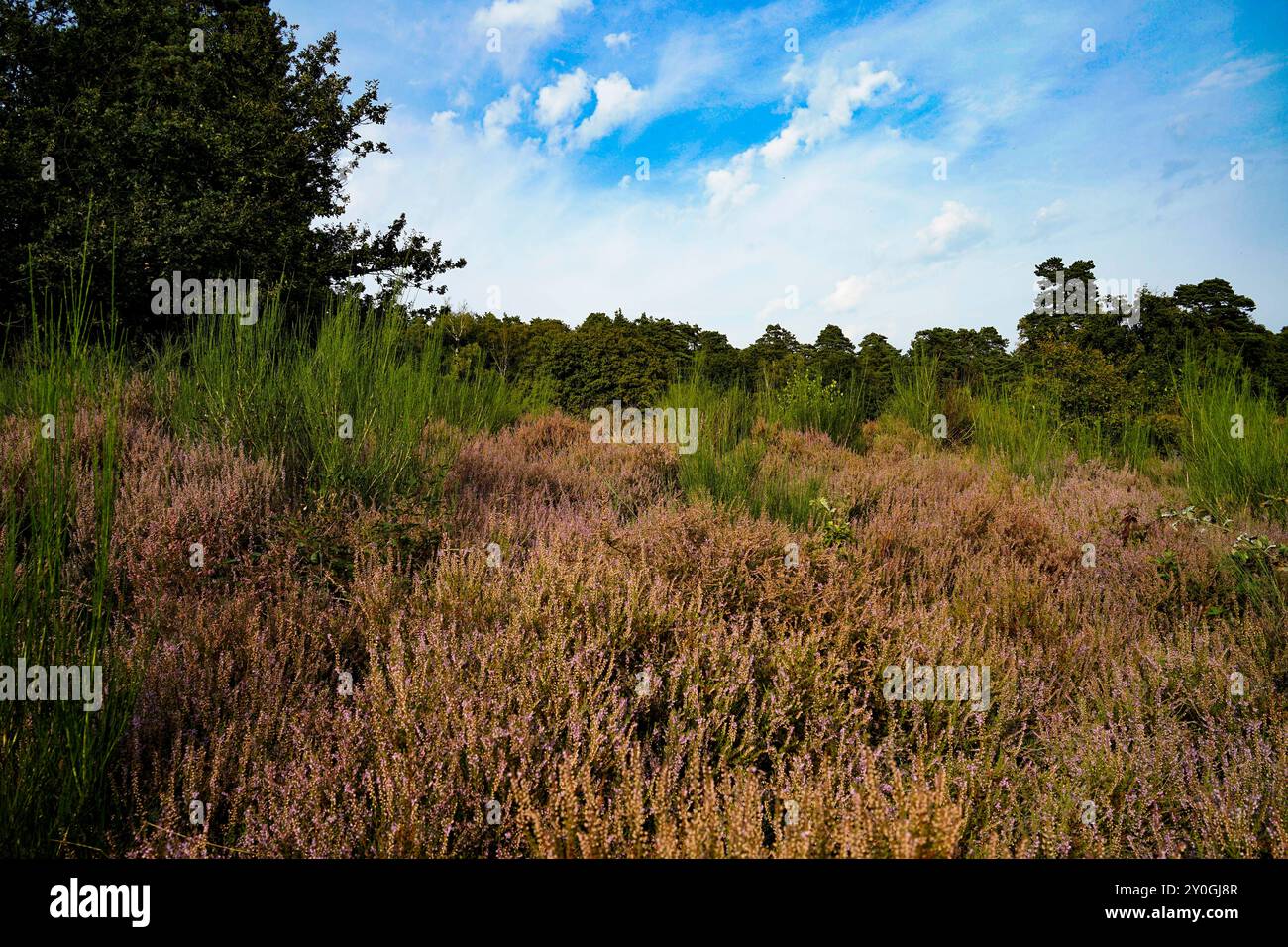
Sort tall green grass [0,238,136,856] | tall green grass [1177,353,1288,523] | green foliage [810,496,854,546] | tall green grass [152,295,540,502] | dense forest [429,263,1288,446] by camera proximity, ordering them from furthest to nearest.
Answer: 1. dense forest [429,263,1288,446]
2. tall green grass [1177,353,1288,523]
3. tall green grass [152,295,540,502]
4. green foliage [810,496,854,546]
5. tall green grass [0,238,136,856]

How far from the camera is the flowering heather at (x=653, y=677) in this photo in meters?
1.82

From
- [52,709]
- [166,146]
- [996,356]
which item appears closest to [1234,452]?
[996,356]

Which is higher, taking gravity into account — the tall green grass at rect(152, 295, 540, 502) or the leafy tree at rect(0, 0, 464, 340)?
the leafy tree at rect(0, 0, 464, 340)

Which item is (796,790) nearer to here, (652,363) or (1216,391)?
(1216,391)

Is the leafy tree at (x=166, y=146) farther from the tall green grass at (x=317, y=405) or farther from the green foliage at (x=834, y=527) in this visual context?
the green foliage at (x=834, y=527)

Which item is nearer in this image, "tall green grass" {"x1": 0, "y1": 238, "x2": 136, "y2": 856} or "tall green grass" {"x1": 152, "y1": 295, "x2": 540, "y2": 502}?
"tall green grass" {"x1": 0, "y1": 238, "x2": 136, "y2": 856}

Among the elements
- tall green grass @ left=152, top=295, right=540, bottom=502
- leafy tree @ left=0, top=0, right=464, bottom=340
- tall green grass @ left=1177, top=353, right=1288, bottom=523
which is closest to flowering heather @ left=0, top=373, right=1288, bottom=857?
tall green grass @ left=152, top=295, right=540, bottom=502

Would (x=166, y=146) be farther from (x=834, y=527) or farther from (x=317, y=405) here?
(x=834, y=527)

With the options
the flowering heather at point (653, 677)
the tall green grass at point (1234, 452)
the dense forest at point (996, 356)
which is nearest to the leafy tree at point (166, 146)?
the dense forest at point (996, 356)

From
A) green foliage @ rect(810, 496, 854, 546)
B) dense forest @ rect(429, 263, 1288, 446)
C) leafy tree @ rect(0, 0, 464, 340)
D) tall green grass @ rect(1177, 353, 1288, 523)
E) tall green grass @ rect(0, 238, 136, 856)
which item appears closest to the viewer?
tall green grass @ rect(0, 238, 136, 856)

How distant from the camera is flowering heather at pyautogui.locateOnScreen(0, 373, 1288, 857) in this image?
182 cm

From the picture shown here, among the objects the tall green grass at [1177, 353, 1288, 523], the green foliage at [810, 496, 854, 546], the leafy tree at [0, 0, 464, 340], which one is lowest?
the green foliage at [810, 496, 854, 546]

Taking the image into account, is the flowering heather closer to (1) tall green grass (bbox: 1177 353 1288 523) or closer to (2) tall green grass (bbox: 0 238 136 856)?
(2) tall green grass (bbox: 0 238 136 856)
